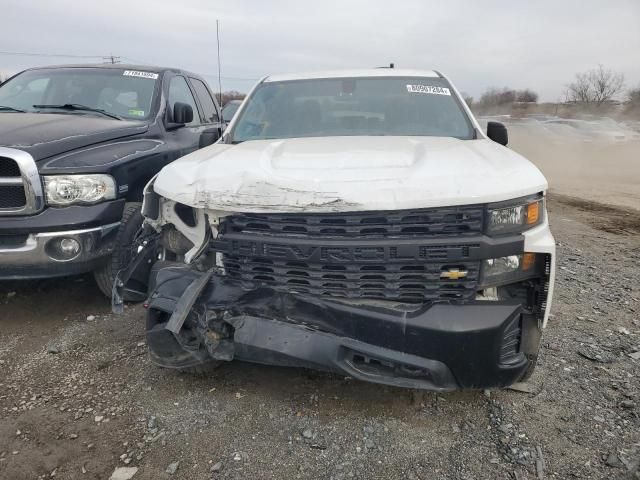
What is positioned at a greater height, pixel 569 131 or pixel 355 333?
pixel 569 131

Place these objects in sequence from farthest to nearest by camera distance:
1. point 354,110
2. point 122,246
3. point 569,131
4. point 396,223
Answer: point 569,131 → point 354,110 → point 122,246 → point 396,223

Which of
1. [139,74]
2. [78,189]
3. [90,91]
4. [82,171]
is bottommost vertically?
[78,189]

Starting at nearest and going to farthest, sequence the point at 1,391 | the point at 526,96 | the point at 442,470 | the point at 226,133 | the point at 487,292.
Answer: the point at 442,470 → the point at 487,292 → the point at 1,391 → the point at 226,133 → the point at 526,96

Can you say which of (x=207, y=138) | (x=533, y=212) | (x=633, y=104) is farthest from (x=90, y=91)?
(x=633, y=104)

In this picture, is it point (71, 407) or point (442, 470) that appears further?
point (71, 407)

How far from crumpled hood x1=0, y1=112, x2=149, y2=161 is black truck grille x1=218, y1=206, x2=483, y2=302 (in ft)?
6.02

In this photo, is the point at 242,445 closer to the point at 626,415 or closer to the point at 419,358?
the point at 419,358

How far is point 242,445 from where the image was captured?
7.71 ft

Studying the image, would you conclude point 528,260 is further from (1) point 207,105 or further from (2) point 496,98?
(2) point 496,98

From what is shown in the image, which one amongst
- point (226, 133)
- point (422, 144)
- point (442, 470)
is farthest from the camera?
point (226, 133)

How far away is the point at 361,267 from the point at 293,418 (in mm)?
915

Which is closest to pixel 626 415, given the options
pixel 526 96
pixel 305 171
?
pixel 305 171

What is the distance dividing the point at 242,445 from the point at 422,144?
1959 mm

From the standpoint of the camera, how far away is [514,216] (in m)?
2.26
